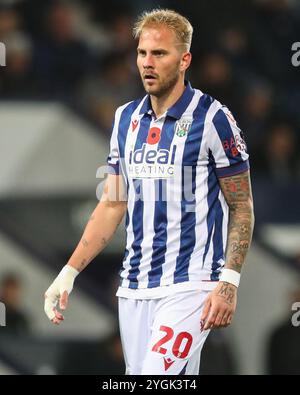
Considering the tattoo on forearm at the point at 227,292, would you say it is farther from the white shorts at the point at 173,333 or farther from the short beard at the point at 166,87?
the short beard at the point at 166,87

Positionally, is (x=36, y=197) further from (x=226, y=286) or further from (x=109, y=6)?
(x=226, y=286)

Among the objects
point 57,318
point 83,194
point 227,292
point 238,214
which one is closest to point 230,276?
point 227,292

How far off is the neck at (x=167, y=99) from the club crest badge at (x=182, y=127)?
5.2 inches

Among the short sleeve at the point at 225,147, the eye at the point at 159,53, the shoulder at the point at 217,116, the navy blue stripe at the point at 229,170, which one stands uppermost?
the eye at the point at 159,53

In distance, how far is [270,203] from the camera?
13.5 meters

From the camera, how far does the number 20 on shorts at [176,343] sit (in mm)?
6645

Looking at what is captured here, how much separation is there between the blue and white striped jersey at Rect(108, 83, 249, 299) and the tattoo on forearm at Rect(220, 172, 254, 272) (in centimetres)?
5

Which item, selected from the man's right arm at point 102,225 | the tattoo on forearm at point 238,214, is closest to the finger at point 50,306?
the man's right arm at point 102,225

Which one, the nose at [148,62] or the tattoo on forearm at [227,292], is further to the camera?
the nose at [148,62]

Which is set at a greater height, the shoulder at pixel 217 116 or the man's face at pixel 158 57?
the man's face at pixel 158 57

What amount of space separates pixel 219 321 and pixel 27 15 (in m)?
9.40

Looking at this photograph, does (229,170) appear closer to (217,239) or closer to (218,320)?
(217,239)

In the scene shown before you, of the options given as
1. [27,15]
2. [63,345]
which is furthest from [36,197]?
[27,15]

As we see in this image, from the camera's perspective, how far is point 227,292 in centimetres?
657
